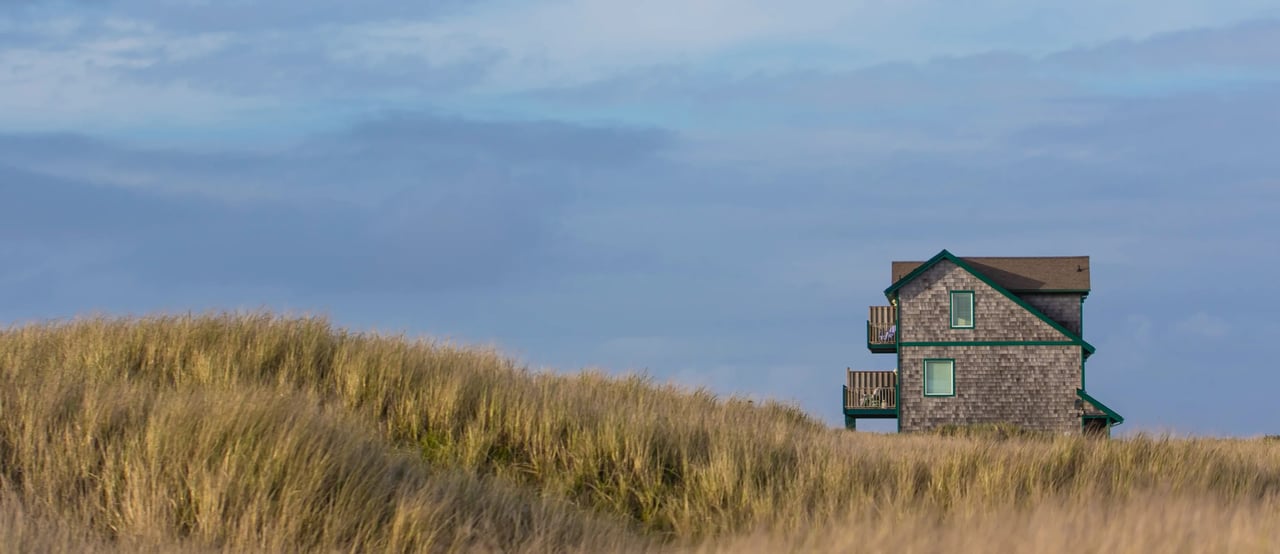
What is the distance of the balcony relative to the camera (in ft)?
113

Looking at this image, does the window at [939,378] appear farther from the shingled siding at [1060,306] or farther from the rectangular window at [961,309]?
the shingled siding at [1060,306]

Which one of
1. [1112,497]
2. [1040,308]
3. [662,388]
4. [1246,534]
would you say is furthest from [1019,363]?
[1246,534]

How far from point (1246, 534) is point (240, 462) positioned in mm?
6708

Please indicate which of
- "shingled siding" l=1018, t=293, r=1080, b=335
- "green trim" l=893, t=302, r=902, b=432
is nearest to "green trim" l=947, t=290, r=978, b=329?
"green trim" l=893, t=302, r=902, b=432

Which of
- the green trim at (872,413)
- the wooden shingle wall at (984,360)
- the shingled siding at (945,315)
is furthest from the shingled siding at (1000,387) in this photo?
the green trim at (872,413)

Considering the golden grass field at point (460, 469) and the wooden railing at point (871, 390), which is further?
the wooden railing at point (871, 390)

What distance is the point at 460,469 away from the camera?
32.3 ft

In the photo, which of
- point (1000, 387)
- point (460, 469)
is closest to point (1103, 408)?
point (1000, 387)

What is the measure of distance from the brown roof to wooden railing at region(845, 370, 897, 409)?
3.04 m

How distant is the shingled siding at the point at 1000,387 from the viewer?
111 ft

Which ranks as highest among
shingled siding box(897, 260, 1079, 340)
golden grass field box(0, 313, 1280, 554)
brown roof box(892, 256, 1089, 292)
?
brown roof box(892, 256, 1089, 292)

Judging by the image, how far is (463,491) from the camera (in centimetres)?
880

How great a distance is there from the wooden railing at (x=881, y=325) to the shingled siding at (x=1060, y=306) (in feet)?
12.7

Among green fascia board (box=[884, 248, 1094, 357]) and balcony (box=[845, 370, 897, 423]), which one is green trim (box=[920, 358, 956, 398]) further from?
green fascia board (box=[884, 248, 1094, 357])
